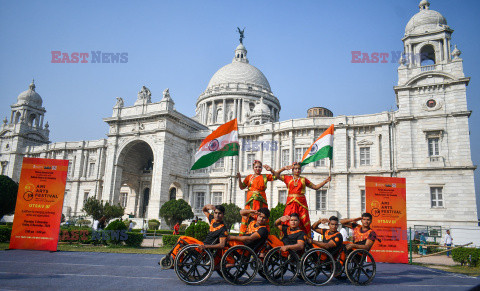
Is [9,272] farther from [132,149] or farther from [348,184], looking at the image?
[132,149]

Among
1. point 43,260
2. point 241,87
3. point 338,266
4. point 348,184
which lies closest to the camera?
point 338,266

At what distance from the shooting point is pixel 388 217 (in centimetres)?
1287

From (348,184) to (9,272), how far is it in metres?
26.9

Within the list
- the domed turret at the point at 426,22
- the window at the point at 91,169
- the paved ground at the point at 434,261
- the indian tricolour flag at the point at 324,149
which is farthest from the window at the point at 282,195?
the window at the point at 91,169

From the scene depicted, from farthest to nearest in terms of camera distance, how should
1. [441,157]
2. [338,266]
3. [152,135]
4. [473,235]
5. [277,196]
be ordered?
1. [152,135]
2. [277,196]
3. [441,157]
4. [473,235]
5. [338,266]

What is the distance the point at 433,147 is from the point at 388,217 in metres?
17.3

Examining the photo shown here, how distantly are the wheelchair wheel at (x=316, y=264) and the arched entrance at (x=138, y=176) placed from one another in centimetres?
3323

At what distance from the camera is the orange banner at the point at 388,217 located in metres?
12.7

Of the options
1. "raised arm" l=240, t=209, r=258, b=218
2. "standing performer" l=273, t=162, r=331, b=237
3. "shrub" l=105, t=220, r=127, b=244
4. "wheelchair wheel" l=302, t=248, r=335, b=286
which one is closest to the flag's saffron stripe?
"standing performer" l=273, t=162, r=331, b=237

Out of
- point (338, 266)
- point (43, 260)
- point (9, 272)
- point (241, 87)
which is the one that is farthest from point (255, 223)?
point (241, 87)

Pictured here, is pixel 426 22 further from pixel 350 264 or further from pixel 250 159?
pixel 350 264

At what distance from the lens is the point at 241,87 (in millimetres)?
54469

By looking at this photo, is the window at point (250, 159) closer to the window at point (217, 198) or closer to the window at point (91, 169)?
the window at point (217, 198)

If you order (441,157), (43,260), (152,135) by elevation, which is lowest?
(43,260)
